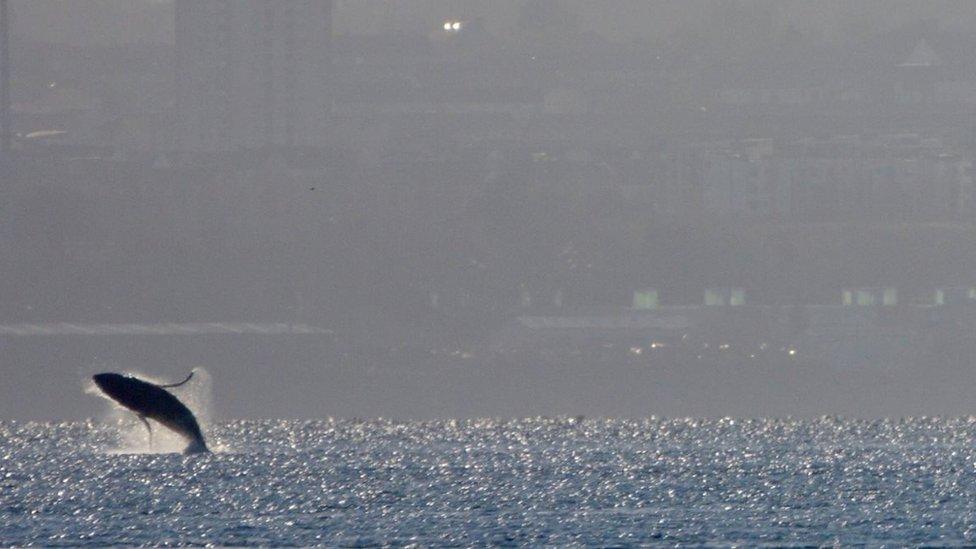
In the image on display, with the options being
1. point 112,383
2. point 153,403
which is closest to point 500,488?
point 153,403

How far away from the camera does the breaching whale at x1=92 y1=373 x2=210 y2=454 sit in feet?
54.7

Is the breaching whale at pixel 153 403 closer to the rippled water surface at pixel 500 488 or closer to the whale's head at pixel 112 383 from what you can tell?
the whale's head at pixel 112 383

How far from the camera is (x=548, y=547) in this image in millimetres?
11836

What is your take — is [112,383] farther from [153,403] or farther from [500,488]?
[500,488]

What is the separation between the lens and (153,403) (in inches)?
668

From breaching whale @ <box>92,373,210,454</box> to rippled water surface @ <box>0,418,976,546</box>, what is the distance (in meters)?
0.41

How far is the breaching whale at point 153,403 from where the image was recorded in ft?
54.7

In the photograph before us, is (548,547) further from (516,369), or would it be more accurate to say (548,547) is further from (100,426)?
(516,369)

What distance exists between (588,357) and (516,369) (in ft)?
17.0

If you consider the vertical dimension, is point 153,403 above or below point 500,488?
above

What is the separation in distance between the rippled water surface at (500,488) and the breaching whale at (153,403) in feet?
1.34

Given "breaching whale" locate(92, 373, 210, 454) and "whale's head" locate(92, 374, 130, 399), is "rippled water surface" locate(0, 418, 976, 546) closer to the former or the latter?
"breaching whale" locate(92, 373, 210, 454)

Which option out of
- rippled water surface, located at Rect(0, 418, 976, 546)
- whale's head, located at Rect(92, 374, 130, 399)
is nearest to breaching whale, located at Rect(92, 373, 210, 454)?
whale's head, located at Rect(92, 374, 130, 399)

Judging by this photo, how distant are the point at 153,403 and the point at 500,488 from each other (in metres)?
4.04
